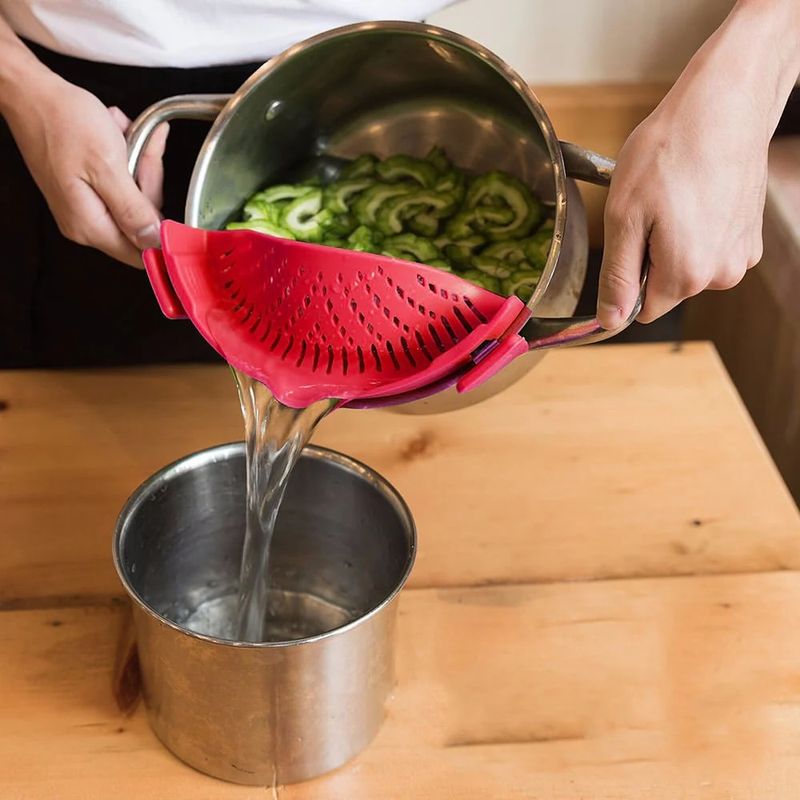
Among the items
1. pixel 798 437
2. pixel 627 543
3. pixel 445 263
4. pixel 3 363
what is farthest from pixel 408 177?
pixel 798 437

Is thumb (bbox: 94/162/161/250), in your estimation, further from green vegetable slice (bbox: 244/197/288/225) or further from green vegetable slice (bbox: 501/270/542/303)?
green vegetable slice (bbox: 501/270/542/303)

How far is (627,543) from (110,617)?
0.37 meters

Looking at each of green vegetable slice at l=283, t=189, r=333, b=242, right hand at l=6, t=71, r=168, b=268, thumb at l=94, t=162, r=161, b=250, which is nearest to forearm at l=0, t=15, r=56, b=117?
right hand at l=6, t=71, r=168, b=268

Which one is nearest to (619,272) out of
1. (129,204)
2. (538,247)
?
(538,247)

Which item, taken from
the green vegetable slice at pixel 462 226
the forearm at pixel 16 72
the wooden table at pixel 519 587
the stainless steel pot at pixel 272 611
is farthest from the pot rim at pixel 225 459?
the forearm at pixel 16 72

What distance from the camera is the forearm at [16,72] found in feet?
2.70

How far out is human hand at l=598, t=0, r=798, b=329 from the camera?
0.62m

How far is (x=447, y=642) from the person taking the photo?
28.3 inches

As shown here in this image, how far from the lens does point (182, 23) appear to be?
0.86 m

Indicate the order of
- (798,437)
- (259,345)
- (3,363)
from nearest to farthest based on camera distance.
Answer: (259,345)
(3,363)
(798,437)

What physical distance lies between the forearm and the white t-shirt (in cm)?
4

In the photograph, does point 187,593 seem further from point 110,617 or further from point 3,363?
point 3,363

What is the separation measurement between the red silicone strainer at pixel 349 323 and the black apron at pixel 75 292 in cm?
36

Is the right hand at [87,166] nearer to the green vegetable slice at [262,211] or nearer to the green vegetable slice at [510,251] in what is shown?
the green vegetable slice at [262,211]
